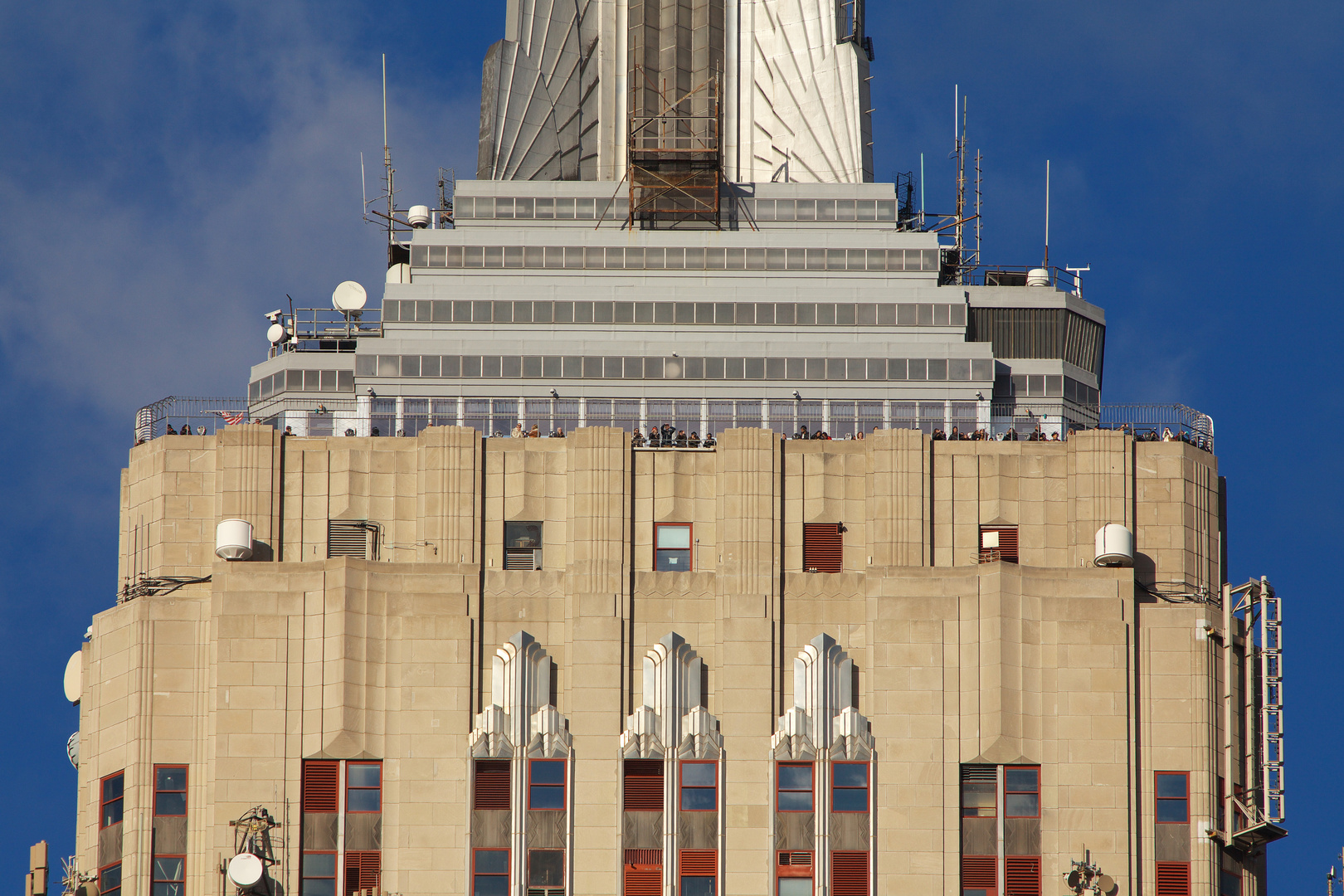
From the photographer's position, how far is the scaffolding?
138 meters

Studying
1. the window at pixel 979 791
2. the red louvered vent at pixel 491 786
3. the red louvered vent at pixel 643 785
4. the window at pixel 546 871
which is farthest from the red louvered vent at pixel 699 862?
the window at pixel 979 791

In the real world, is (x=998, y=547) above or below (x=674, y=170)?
below

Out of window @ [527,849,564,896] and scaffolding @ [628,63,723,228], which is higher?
scaffolding @ [628,63,723,228]

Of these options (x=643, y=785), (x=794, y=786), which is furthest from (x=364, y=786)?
(x=794, y=786)

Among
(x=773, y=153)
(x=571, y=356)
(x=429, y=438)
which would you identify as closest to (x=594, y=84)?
(x=773, y=153)

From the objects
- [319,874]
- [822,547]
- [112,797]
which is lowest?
[319,874]

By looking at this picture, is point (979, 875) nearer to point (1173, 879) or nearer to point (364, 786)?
point (1173, 879)

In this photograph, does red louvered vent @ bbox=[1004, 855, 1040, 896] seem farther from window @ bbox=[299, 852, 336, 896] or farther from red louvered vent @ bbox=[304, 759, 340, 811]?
red louvered vent @ bbox=[304, 759, 340, 811]

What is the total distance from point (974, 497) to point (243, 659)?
30825 millimetres

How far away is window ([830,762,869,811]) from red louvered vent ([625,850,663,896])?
24.3 feet

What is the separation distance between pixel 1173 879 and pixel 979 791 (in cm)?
835

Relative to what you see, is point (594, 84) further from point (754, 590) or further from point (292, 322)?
point (754, 590)

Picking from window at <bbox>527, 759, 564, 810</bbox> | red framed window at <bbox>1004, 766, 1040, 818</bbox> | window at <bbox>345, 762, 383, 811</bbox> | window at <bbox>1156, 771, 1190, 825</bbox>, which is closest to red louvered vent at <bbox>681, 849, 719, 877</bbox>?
window at <bbox>527, 759, 564, 810</bbox>

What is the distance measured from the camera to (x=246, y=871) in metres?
105
